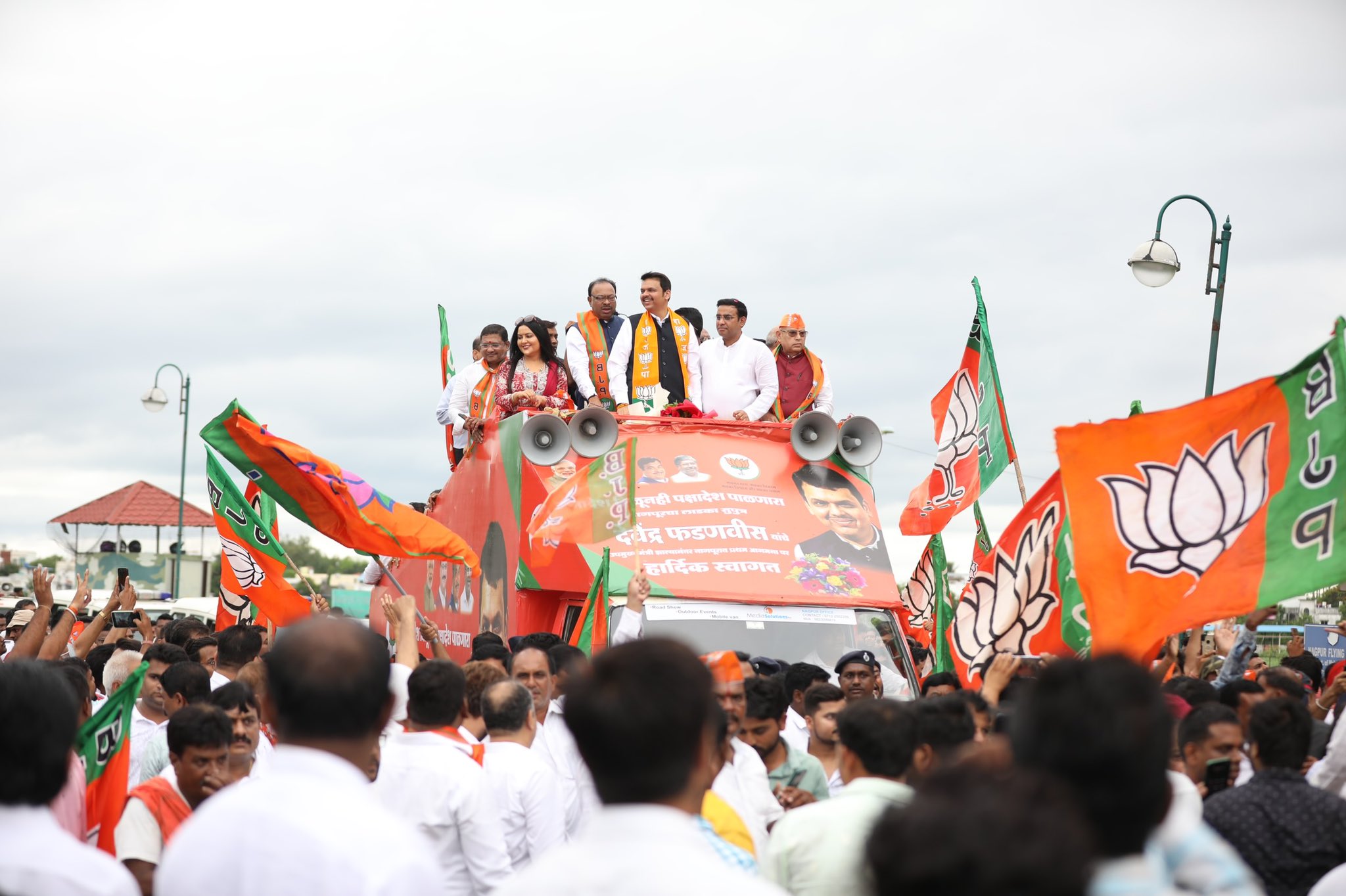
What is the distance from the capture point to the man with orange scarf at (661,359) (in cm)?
1271

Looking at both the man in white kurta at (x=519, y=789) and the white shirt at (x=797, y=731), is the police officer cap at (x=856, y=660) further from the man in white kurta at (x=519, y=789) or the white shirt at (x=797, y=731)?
the man in white kurta at (x=519, y=789)

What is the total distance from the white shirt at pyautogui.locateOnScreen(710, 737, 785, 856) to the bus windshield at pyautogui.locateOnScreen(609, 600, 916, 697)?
4.07 meters

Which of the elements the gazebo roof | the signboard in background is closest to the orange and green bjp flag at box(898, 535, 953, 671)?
the signboard in background

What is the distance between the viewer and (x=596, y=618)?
912cm

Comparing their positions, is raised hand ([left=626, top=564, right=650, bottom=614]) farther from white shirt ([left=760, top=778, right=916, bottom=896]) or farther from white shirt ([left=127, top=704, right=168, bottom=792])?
white shirt ([left=760, top=778, right=916, bottom=896])

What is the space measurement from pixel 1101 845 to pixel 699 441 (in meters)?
8.73

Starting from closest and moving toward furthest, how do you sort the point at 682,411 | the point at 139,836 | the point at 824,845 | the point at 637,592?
1. the point at 824,845
2. the point at 139,836
3. the point at 637,592
4. the point at 682,411

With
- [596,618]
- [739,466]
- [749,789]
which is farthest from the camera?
[739,466]

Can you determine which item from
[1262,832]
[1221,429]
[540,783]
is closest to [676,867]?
[1262,832]

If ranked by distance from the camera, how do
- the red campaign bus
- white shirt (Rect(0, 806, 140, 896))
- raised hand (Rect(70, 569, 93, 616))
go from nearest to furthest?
white shirt (Rect(0, 806, 140, 896)) < raised hand (Rect(70, 569, 93, 616)) < the red campaign bus

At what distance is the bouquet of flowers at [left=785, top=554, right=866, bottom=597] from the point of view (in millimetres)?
10227

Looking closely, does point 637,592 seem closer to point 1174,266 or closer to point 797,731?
point 797,731

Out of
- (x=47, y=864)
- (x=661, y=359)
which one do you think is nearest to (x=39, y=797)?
(x=47, y=864)

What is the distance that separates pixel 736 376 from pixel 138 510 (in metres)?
45.0
